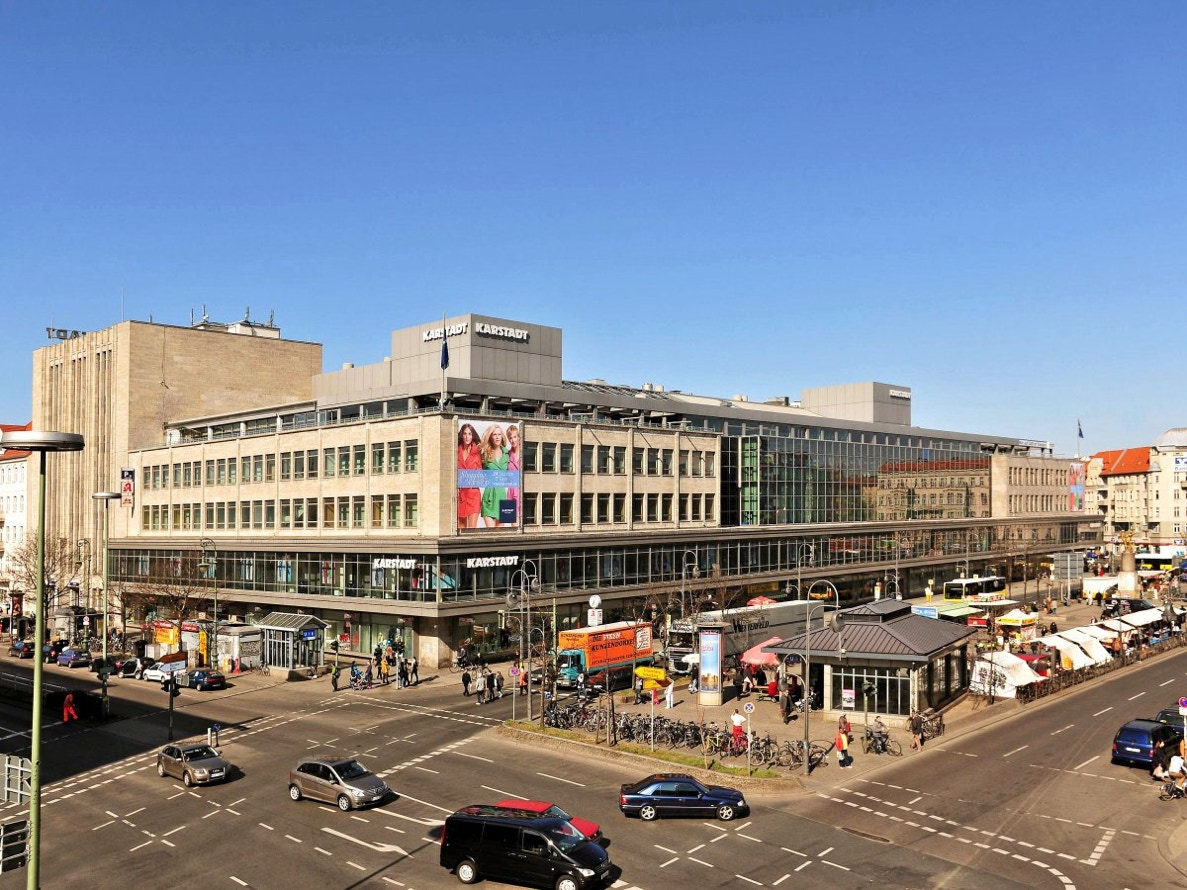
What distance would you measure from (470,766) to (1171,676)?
2013 inches

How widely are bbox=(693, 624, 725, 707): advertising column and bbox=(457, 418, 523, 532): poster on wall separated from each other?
80.4 ft

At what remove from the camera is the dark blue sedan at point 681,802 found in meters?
36.4

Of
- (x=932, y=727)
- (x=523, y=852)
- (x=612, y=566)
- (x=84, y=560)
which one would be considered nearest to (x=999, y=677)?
(x=932, y=727)

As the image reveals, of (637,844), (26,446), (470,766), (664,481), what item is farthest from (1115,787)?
(664,481)

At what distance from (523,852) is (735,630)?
39219 millimetres

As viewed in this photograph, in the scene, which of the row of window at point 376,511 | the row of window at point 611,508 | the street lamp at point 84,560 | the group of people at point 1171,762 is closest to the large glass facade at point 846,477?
the row of window at point 611,508

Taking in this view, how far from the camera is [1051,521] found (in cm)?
15338

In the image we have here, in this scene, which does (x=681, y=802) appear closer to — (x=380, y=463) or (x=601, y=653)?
(x=601, y=653)

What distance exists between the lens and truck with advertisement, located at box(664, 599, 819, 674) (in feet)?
218

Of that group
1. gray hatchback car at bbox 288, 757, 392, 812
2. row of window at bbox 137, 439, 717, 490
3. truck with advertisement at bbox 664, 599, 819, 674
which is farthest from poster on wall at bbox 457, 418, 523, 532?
gray hatchback car at bbox 288, 757, 392, 812

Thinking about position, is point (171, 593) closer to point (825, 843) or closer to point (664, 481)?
point (664, 481)

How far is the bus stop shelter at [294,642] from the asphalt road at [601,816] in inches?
729

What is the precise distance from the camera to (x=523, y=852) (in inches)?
1182

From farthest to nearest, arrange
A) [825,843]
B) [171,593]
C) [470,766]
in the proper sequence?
[171,593] → [470,766] → [825,843]
